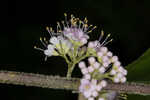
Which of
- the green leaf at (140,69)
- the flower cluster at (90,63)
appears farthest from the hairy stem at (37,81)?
the green leaf at (140,69)

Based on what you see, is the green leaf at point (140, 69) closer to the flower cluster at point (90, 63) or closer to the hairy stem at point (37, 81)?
the flower cluster at point (90, 63)

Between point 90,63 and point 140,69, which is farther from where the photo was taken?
point 140,69

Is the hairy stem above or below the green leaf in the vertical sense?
below

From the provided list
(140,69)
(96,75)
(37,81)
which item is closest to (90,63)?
(96,75)

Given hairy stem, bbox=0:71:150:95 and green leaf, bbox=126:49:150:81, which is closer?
hairy stem, bbox=0:71:150:95

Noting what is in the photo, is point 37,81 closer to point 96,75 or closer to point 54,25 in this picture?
point 96,75

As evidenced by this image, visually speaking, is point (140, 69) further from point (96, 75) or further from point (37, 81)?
point (37, 81)

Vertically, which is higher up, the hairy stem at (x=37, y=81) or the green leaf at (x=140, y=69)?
the green leaf at (x=140, y=69)

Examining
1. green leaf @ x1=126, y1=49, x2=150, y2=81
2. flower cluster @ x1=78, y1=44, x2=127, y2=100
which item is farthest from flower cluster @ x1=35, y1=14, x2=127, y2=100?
green leaf @ x1=126, y1=49, x2=150, y2=81

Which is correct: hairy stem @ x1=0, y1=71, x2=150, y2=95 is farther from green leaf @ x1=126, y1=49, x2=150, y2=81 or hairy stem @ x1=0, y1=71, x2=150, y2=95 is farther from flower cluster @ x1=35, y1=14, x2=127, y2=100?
green leaf @ x1=126, y1=49, x2=150, y2=81

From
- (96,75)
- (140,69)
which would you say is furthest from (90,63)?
(140,69)

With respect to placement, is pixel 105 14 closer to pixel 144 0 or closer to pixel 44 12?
pixel 144 0

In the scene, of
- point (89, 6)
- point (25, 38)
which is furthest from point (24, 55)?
point (89, 6)
